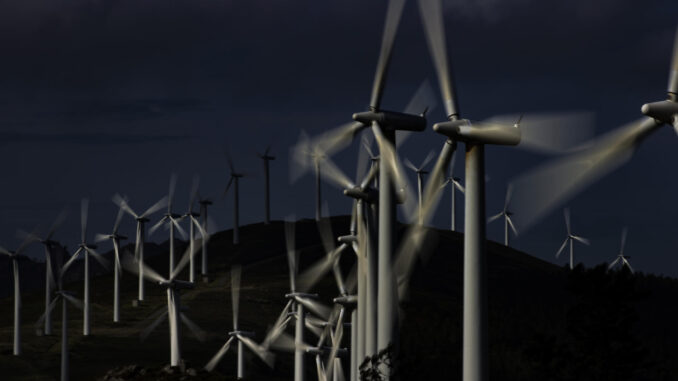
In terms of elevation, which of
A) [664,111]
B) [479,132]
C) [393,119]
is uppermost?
[393,119]

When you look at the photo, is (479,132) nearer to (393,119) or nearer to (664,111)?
(664,111)

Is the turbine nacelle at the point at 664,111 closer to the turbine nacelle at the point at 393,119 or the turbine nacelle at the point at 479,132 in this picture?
the turbine nacelle at the point at 479,132

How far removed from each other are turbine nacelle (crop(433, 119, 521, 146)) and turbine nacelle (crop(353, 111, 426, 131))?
65.0 feet

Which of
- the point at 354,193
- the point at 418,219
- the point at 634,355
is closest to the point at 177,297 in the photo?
the point at 354,193

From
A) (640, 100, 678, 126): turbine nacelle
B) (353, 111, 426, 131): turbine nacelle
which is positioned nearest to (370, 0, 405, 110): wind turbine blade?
(353, 111, 426, 131): turbine nacelle

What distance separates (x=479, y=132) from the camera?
Answer: 2219 inches

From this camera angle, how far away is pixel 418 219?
60.7 m

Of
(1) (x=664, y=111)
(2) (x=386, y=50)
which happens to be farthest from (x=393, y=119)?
(1) (x=664, y=111)

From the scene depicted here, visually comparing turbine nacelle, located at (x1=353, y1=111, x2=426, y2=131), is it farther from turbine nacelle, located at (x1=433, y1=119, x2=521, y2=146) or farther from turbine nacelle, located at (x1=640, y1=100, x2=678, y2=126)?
turbine nacelle, located at (x1=640, y1=100, x2=678, y2=126)

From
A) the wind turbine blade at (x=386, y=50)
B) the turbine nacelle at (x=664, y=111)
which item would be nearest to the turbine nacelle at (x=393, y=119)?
the wind turbine blade at (x=386, y=50)

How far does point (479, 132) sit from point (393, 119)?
22927 mm

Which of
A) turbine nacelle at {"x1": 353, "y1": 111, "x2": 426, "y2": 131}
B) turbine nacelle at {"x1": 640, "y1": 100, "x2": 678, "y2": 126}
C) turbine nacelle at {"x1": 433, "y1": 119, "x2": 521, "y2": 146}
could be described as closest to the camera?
turbine nacelle at {"x1": 640, "y1": 100, "x2": 678, "y2": 126}

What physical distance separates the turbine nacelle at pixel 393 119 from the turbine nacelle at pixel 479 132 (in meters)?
19.8

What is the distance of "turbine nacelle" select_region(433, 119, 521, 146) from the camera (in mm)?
54844
